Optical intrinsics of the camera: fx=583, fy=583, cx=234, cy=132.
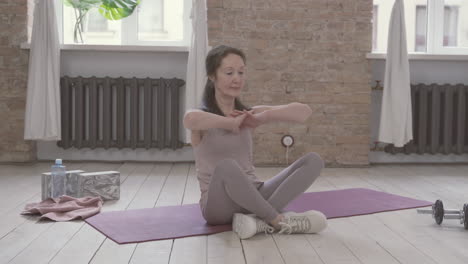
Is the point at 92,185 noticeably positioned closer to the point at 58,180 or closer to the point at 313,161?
the point at 58,180

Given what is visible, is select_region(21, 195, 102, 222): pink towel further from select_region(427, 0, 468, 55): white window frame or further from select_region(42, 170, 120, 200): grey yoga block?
select_region(427, 0, 468, 55): white window frame

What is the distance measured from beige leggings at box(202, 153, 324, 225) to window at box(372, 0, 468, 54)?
2991mm

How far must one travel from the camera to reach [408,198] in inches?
128

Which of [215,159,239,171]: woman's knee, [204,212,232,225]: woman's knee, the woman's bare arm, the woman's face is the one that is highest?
the woman's face

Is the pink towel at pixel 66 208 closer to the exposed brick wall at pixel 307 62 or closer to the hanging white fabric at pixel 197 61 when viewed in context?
the hanging white fabric at pixel 197 61

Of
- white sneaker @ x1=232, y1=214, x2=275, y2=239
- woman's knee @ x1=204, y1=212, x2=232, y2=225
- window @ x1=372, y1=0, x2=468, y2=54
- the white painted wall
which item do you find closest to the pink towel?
woman's knee @ x1=204, y1=212, x2=232, y2=225

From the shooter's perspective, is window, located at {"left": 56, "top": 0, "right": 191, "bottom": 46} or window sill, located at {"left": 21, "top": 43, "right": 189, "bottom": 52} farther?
window, located at {"left": 56, "top": 0, "right": 191, "bottom": 46}

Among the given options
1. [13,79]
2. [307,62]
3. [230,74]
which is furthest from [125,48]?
[230,74]

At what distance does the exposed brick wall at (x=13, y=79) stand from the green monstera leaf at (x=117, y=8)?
0.61m

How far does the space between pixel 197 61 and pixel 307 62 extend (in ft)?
3.09

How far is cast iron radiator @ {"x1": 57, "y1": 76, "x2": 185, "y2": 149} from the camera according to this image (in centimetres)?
479

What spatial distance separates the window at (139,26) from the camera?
5.06 meters

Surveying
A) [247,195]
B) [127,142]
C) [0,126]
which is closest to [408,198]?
[247,195]

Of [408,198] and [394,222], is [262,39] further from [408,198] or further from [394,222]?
[394,222]
